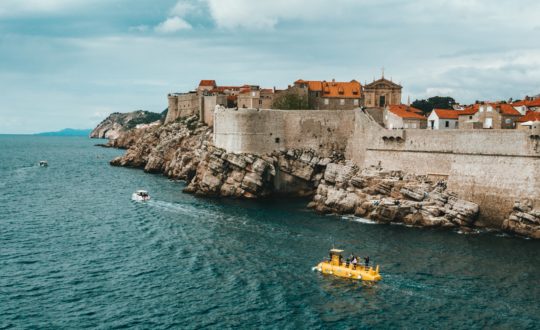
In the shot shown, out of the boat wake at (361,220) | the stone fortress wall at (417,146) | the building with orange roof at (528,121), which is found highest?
the building with orange roof at (528,121)

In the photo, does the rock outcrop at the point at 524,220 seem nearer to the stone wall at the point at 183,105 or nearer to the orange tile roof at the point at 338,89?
the orange tile roof at the point at 338,89

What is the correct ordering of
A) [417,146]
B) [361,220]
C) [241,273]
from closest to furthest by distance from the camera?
[241,273], [361,220], [417,146]

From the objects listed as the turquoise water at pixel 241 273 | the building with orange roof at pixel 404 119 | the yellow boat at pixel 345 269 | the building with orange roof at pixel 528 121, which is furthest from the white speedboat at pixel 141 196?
the building with orange roof at pixel 528 121

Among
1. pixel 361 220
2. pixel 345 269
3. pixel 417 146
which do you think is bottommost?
pixel 345 269

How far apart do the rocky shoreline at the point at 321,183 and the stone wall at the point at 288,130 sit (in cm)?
136

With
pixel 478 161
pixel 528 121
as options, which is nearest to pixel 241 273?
pixel 478 161

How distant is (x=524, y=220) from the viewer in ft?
155

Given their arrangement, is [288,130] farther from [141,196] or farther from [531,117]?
[531,117]

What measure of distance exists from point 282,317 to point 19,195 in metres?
53.4

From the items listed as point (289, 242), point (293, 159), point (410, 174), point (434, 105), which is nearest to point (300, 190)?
point (293, 159)

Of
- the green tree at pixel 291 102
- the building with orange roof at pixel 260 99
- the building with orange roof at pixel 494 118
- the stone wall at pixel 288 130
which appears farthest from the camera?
the building with orange roof at pixel 260 99

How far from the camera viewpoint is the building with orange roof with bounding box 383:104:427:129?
68.1m

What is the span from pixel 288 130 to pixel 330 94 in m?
15.3

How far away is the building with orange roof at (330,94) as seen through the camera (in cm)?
8188
